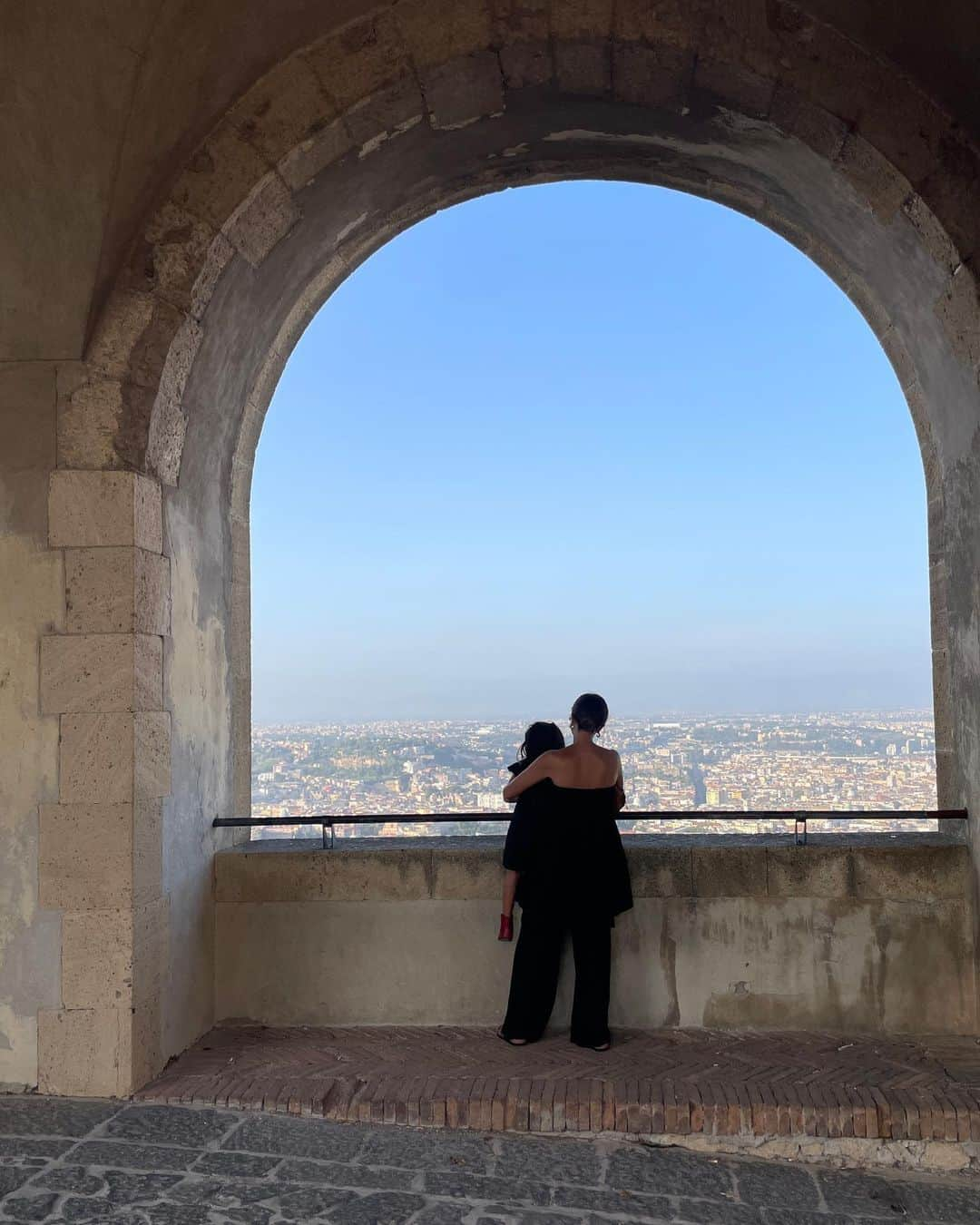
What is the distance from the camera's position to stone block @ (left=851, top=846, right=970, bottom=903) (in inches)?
174

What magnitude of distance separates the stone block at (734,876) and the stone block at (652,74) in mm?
3103

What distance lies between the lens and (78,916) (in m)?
3.90

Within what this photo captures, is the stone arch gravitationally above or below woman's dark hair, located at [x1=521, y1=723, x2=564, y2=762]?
above

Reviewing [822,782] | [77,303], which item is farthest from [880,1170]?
[77,303]

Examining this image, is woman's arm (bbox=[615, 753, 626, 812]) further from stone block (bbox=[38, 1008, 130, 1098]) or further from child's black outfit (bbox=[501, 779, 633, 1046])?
stone block (bbox=[38, 1008, 130, 1098])

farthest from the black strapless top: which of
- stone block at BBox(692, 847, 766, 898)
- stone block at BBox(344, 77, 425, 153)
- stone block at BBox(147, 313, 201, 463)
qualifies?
stone block at BBox(344, 77, 425, 153)

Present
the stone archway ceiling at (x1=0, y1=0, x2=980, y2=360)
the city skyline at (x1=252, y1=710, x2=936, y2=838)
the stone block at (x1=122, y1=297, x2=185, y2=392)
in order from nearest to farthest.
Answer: the stone archway ceiling at (x1=0, y1=0, x2=980, y2=360)
the stone block at (x1=122, y1=297, x2=185, y2=392)
the city skyline at (x1=252, y1=710, x2=936, y2=838)

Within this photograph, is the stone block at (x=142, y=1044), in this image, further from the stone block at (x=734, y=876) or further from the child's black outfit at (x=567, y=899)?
the stone block at (x=734, y=876)

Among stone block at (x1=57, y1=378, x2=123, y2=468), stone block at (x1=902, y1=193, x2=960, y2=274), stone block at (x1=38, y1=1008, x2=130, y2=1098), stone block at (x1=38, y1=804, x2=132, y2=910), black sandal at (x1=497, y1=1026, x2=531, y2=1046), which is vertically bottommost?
black sandal at (x1=497, y1=1026, x2=531, y2=1046)

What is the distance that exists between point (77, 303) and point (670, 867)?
130 inches

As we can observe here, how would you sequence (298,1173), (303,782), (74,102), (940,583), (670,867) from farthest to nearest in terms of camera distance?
(303,782)
(940,583)
(670,867)
(74,102)
(298,1173)

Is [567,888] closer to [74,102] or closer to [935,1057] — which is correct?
[935,1057]

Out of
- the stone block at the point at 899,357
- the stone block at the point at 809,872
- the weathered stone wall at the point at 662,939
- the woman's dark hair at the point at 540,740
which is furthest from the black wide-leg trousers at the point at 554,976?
the stone block at the point at 899,357

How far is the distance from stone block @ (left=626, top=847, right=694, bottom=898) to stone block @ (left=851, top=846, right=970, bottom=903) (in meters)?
0.71
